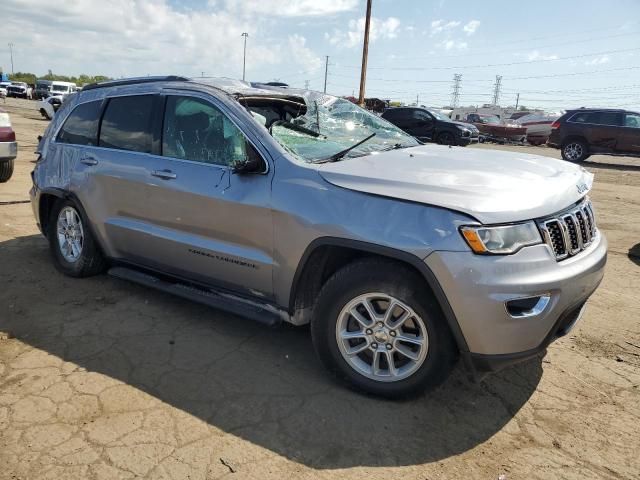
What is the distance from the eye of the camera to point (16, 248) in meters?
5.52

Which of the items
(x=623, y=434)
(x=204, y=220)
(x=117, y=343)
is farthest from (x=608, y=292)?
(x=117, y=343)

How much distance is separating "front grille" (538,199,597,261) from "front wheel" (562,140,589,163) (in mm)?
16047

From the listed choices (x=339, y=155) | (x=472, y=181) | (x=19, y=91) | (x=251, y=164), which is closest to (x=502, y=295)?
(x=472, y=181)

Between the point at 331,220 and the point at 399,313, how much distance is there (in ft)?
2.10

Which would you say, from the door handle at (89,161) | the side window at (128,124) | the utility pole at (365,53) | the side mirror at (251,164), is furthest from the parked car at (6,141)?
the utility pole at (365,53)

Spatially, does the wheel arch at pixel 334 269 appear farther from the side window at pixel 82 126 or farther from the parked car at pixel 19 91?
the parked car at pixel 19 91

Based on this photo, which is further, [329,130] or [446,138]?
[446,138]

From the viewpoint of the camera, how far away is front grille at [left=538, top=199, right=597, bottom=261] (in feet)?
8.85

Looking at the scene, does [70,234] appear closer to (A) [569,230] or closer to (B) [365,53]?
(A) [569,230]

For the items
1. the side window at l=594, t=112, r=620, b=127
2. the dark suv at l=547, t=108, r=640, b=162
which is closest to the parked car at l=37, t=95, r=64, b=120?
the dark suv at l=547, t=108, r=640, b=162

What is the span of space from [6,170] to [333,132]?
719cm

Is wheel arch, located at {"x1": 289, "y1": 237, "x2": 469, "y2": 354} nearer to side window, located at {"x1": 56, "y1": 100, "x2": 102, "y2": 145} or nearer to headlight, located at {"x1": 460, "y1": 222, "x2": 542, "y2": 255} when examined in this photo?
headlight, located at {"x1": 460, "y1": 222, "x2": 542, "y2": 255}

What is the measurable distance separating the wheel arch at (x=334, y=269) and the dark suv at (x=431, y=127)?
1878cm

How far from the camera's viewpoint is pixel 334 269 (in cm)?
318
